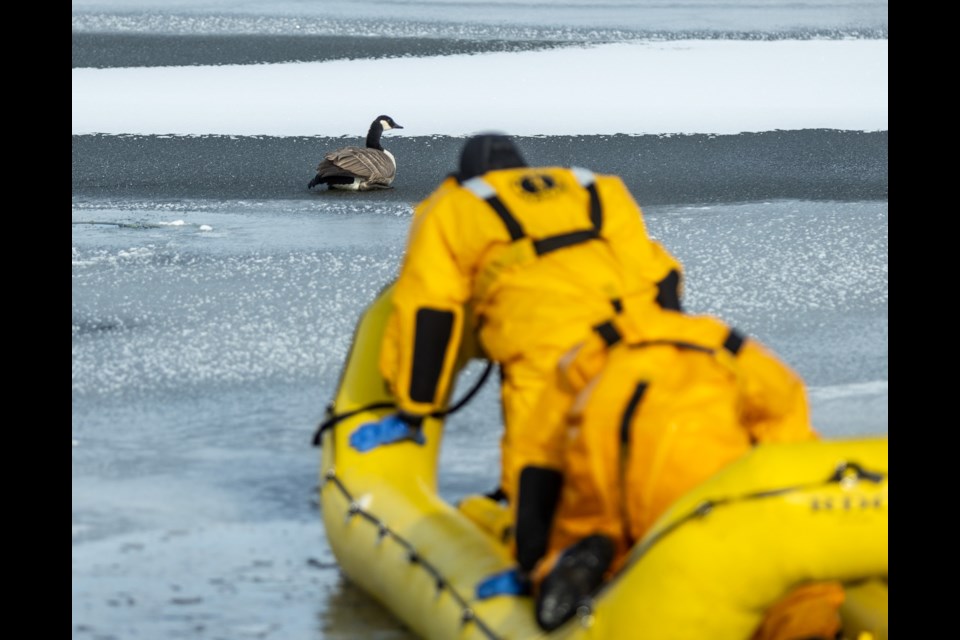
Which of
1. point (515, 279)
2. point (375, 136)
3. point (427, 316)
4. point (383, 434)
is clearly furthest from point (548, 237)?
point (375, 136)

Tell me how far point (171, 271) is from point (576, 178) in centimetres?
386

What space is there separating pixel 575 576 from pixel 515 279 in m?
1.15

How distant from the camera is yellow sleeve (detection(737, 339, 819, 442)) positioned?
12.1ft

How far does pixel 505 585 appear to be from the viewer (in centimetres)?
383

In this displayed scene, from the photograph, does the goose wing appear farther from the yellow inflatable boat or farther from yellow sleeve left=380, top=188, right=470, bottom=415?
the yellow inflatable boat

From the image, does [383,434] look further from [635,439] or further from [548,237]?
[635,439]

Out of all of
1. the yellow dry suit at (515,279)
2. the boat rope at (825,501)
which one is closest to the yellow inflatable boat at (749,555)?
the boat rope at (825,501)

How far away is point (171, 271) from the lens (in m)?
8.26

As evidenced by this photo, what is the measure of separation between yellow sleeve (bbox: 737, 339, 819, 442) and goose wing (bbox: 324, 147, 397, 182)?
21.9 ft

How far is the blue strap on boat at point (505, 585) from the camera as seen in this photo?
150 inches

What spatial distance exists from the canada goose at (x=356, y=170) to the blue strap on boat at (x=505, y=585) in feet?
21.5
